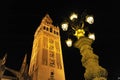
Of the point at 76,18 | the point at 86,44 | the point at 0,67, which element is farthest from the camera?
the point at 0,67

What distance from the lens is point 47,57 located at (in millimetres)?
33500

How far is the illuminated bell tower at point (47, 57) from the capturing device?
30.4 metres

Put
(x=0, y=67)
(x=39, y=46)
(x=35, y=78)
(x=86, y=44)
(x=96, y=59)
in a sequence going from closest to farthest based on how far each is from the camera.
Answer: (x=96, y=59)
(x=86, y=44)
(x=0, y=67)
(x=35, y=78)
(x=39, y=46)

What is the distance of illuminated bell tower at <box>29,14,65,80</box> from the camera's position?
3044 cm

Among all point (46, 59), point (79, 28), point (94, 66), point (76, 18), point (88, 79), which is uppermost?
point (46, 59)

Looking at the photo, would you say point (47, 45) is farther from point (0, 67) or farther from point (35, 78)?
point (0, 67)

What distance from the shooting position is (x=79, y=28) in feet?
27.6

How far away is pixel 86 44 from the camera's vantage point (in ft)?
23.3

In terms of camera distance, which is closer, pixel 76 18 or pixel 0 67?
pixel 76 18

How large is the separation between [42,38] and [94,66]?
3154 centimetres

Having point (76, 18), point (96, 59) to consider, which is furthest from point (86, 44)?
point (76, 18)

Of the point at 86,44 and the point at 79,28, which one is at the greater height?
the point at 79,28

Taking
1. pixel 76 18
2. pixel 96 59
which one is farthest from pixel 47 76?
pixel 96 59

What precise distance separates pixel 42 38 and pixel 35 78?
10.6 meters
